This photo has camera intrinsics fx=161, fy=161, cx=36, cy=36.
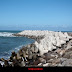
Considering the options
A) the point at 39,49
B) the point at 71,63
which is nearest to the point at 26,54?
the point at 39,49

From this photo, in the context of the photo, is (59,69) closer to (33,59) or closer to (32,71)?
(32,71)

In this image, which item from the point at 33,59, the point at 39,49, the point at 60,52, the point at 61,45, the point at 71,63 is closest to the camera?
the point at 71,63

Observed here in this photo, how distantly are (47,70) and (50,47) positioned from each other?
456 cm

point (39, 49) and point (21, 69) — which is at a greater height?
point (21, 69)

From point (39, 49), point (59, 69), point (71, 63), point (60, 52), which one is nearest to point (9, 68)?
point (59, 69)

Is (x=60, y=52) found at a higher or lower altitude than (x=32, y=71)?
lower

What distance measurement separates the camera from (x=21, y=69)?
1926 millimetres

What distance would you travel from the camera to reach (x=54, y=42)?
7.39m

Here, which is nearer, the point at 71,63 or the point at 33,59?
the point at 71,63

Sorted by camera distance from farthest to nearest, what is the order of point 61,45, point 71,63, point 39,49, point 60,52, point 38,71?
point 61,45 → point 39,49 → point 60,52 → point 71,63 → point 38,71

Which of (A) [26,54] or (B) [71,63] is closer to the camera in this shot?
(B) [71,63]

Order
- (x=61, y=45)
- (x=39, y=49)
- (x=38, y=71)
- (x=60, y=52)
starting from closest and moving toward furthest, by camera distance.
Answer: (x=38, y=71)
(x=60, y=52)
(x=39, y=49)
(x=61, y=45)

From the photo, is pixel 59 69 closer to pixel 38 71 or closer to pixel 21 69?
pixel 38 71

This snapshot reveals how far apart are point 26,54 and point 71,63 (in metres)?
2.01
